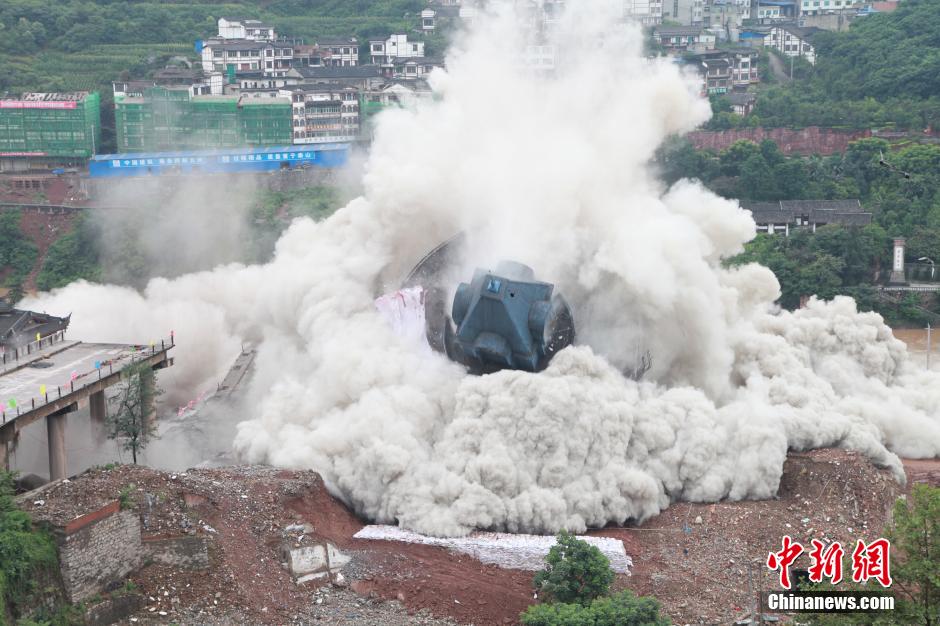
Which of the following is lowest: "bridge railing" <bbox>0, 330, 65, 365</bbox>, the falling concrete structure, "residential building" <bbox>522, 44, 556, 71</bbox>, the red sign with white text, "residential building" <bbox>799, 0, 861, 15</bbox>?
the red sign with white text

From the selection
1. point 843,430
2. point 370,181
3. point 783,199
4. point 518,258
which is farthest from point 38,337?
point 783,199

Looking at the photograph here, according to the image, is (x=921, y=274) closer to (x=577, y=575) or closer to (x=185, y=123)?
(x=577, y=575)

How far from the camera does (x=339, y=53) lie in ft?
199

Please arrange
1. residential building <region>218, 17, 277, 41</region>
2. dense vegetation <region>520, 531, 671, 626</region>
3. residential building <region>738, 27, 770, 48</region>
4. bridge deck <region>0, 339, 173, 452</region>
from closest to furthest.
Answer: dense vegetation <region>520, 531, 671, 626</region>
bridge deck <region>0, 339, 173, 452</region>
residential building <region>218, 17, 277, 41</region>
residential building <region>738, 27, 770, 48</region>

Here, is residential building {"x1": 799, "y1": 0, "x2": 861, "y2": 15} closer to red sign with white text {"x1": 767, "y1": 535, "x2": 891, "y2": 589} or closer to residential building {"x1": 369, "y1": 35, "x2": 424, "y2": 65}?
residential building {"x1": 369, "y1": 35, "x2": 424, "y2": 65}

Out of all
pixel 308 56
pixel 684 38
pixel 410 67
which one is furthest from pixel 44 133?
pixel 684 38

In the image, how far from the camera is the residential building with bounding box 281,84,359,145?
52219 millimetres

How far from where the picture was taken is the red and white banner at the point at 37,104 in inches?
1945

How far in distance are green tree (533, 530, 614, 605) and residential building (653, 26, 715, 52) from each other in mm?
45186

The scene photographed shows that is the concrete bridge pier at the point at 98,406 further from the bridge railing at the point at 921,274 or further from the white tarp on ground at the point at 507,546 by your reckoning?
the bridge railing at the point at 921,274

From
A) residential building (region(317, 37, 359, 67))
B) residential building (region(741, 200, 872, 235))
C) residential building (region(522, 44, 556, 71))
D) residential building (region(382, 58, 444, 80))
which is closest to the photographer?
residential building (region(522, 44, 556, 71))

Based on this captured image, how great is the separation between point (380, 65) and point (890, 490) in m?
40.2

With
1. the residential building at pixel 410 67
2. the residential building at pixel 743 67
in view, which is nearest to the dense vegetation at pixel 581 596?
the residential building at pixel 410 67

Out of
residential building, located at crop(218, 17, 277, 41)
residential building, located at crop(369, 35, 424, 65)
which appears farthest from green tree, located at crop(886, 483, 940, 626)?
residential building, located at crop(218, 17, 277, 41)
